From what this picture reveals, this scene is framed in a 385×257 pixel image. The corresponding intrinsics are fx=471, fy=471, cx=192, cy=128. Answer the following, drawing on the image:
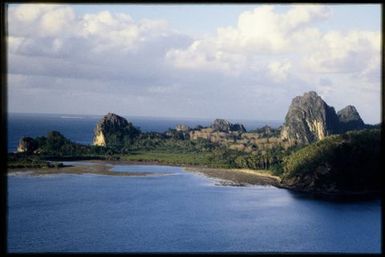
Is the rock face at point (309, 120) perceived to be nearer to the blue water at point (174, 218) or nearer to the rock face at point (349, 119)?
the rock face at point (349, 119)

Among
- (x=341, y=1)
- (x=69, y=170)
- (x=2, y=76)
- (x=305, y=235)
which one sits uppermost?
(x=341, y=1)

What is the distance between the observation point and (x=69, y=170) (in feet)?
51.3

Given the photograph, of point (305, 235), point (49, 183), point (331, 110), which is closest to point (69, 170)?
point (49, 183)

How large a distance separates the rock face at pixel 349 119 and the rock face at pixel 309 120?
651 mm

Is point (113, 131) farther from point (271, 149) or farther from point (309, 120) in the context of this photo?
point (309, 120)

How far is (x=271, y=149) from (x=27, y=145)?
31.4 feet

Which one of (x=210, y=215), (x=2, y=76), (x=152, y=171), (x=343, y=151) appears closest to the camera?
(x=2, y=76)

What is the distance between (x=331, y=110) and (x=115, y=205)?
13.5m

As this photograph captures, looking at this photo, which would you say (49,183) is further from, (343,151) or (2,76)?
(2,76)

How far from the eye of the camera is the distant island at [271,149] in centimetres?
1462

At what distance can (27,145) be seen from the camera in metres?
17.6

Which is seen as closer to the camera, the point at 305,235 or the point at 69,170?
the point at 305,235

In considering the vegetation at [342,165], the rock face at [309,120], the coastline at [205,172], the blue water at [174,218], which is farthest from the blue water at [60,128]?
the rock face at [309,120]

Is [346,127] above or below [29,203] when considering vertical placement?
above
